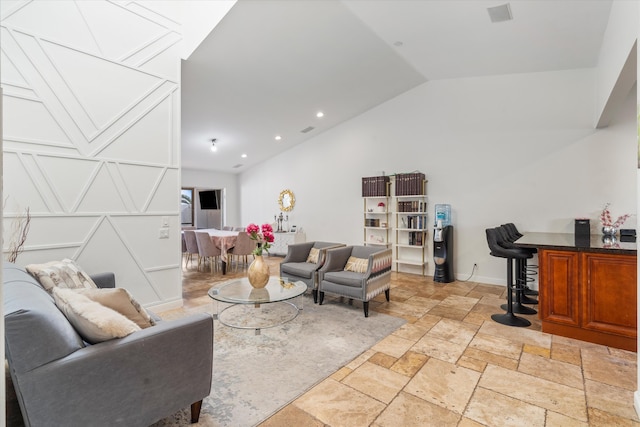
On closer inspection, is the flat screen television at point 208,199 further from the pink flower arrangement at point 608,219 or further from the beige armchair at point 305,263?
the pink flower arrangement at point 608,219

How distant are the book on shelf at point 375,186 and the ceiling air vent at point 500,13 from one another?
3282mm

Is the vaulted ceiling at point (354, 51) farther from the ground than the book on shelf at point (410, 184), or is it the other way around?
the vaulted ceiling at point (354, 51)

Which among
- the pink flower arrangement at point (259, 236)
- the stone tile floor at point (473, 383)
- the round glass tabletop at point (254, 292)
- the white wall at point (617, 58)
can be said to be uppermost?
the white wall at point (617, 58)

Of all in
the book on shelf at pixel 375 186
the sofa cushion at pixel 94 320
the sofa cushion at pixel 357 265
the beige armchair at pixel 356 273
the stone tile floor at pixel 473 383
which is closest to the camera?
the sofa cushion at pixel 94 320

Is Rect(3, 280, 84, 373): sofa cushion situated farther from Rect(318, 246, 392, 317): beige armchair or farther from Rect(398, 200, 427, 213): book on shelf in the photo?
Rect(398, 200, 427, 213): book on shelf

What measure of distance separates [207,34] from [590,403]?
16.6 feet

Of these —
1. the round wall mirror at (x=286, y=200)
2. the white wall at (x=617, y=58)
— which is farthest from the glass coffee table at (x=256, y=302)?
the round wall mirror at (x=286, y=200)

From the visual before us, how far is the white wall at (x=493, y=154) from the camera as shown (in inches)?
179

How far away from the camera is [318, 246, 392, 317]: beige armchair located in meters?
3.80

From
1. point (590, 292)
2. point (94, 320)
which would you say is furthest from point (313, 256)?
point (94, 320)

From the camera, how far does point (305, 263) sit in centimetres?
473

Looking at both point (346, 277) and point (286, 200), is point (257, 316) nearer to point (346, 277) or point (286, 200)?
point (346, 277)

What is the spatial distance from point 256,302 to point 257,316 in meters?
0.80

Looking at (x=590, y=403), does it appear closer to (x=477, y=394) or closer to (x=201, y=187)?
(x=477, y=394)
